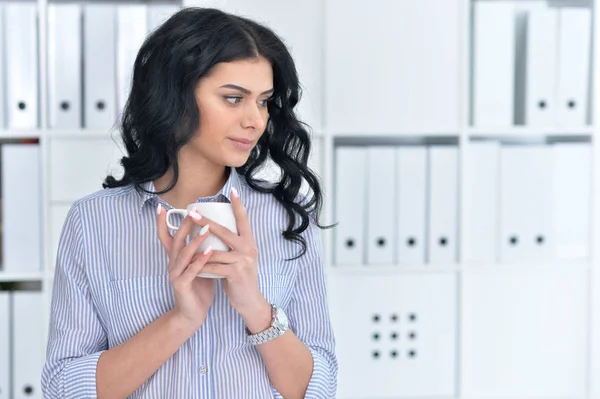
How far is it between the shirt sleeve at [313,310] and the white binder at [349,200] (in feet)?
3.30

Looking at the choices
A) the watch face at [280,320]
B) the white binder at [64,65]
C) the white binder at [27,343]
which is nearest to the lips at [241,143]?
the watch face at [280,320]

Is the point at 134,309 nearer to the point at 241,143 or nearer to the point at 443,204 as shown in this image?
the point at 241,143

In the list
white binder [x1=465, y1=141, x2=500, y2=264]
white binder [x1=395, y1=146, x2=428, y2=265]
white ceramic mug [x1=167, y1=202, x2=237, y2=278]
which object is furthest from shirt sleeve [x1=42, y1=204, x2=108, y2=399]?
white binder [x1=465, y1=141, x2=500, y2=264]

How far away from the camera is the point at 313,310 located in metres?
1.27

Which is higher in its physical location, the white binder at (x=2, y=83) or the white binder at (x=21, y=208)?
the white binder at (x=2, y=83)

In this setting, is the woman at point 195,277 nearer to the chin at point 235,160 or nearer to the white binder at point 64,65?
the chin at point 235,160

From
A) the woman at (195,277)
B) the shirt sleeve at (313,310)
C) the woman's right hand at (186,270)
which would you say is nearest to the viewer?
the woman's right hand at (186,270)

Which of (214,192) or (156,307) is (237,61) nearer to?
(214,192)

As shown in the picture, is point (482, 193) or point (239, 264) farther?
point (482, 193)

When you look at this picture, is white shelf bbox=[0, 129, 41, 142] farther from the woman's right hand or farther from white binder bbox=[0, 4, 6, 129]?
the woman's right hand

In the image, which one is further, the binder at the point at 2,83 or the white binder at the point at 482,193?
the white binder at the point at 482,193

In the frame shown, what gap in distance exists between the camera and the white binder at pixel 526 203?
2346mm

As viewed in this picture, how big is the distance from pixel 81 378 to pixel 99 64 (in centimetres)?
126

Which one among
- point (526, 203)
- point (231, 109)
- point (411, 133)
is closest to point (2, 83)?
point (411, 133)
